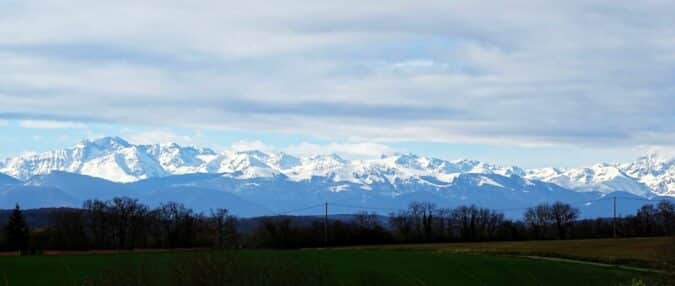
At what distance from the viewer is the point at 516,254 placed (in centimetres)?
9231

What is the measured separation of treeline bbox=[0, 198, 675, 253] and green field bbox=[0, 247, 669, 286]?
36796 mm

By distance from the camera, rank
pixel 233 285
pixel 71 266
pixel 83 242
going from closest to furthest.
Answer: pixel 233 285 → pixel 71 266 → pixel 83 242

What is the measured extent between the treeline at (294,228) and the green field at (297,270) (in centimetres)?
3680

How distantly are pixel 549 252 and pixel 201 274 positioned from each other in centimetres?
7541

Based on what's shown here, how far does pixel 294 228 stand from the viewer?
422 feet

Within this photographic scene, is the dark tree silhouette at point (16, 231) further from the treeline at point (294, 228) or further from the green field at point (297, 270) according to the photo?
the green field at point (297, 270)

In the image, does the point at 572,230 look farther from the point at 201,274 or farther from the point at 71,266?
the point at 201,274

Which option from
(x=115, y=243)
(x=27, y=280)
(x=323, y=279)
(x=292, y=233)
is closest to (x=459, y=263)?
(x=27, y=280)

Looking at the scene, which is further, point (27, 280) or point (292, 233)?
point (292, 233)

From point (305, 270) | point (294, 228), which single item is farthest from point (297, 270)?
point (294, 228)

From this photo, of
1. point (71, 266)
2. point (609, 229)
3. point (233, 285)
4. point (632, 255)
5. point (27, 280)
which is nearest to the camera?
point (233, 285)

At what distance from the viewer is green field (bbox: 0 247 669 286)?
23531 mm

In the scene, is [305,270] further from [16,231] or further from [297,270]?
[16,231]

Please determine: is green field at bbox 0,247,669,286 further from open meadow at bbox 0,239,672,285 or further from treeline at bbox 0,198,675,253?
treeline at bbox 0,198,675,253
